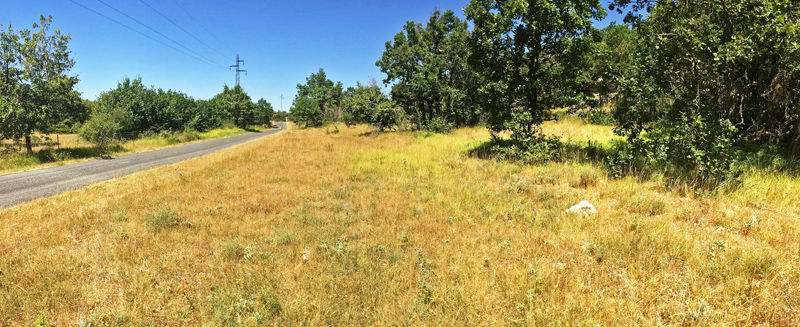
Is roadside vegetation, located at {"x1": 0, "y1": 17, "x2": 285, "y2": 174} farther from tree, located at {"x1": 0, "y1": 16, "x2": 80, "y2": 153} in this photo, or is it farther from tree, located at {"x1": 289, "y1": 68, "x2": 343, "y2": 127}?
tree, located at {"x1": 289, "y1": 68, "x2": 343, "y2": 127}

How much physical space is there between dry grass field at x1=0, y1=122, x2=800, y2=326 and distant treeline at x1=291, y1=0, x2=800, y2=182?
4.77 ft

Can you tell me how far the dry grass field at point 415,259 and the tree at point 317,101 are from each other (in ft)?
178

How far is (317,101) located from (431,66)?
39523 mm

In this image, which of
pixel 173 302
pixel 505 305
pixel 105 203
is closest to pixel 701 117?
pixel 505 305

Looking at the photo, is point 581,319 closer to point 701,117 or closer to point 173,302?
point 173,302

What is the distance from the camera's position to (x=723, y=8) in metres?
6.61

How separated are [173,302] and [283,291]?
3.99 ft

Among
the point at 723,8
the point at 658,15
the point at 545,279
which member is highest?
the point at 658,15

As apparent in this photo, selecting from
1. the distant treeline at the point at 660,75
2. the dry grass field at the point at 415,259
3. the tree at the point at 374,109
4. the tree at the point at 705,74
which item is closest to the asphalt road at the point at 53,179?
the dry grass field at the point at 415,259

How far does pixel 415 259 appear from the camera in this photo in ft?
13.7

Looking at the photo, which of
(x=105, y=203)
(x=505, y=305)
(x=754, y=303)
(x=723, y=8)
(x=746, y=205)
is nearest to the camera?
(x=754, y=303)

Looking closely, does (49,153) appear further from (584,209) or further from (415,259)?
(584,209)

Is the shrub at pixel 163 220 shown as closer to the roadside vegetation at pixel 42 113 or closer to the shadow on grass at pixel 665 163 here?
the shadow on grass at pixel 665 163

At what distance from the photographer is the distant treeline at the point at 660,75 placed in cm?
646
